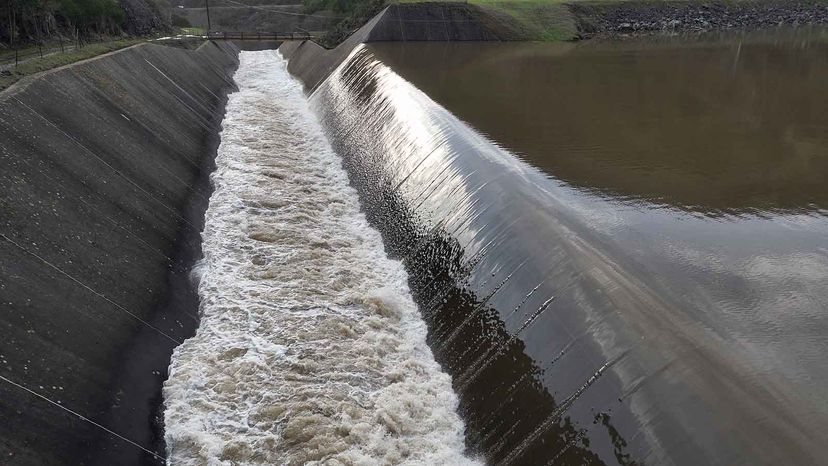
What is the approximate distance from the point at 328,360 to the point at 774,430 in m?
5.49

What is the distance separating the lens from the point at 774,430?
4.96 m

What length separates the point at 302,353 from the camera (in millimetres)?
8570

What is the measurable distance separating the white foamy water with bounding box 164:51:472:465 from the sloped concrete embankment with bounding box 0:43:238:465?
1.51 ft

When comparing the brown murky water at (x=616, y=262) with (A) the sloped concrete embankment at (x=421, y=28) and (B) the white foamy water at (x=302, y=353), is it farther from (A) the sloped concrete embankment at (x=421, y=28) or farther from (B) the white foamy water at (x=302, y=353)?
(A) the sloped concrete embankment at (x=421, y=28)

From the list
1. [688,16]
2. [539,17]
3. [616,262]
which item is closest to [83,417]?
[616,262]

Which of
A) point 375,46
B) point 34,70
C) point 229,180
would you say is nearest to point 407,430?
point 229,180

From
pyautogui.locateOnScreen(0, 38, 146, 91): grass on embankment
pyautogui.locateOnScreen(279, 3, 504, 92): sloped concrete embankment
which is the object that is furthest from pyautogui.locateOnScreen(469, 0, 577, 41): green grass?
pyautogui.locateOnScreen(0, 38, 146, 91): grass on embankment

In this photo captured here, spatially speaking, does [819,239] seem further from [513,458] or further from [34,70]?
[34,70]

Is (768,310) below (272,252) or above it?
above

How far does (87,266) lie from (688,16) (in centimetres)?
4684

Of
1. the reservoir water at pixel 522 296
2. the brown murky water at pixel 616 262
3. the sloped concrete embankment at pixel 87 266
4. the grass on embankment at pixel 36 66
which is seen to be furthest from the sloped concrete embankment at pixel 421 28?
the sloped concrete embankment at pixel 87 266

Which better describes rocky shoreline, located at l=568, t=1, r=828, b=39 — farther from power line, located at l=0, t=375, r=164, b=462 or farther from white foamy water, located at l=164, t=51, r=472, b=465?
power line, located at l=0, t=375, r=164, b=462

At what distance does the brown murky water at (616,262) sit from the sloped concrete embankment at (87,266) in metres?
3.85

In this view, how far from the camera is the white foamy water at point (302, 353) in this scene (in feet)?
23.0
